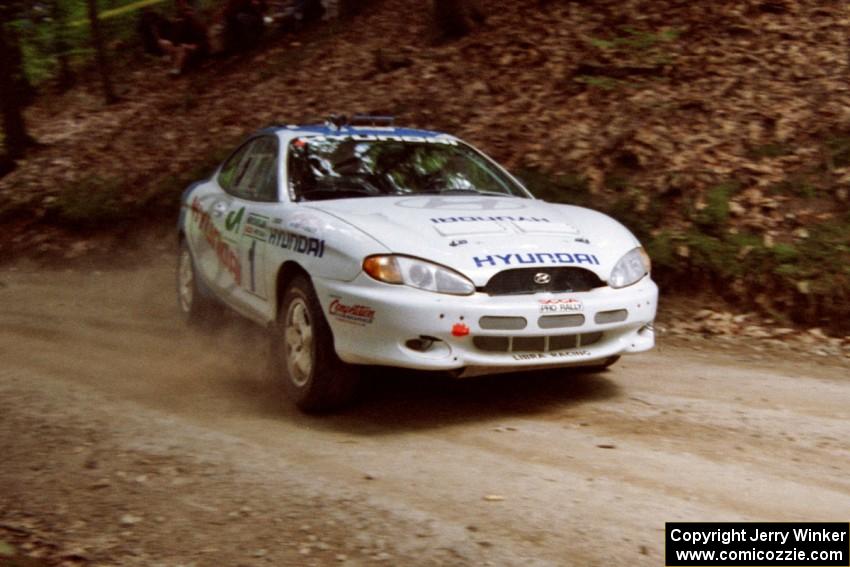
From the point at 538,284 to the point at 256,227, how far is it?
6.65ft

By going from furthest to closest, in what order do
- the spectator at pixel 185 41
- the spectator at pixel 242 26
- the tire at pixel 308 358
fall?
1. the spectator at pixel 185 41
2. the spectator at pixel 242 26
3. the tire at pixel 308 358

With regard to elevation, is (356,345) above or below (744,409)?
above

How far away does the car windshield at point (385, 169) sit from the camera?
644cm

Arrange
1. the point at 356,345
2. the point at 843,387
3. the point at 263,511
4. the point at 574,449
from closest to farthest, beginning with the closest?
1. the point at 263,511
2. the point at 574,449
3. the point at 356,345
4. the point at 843,387

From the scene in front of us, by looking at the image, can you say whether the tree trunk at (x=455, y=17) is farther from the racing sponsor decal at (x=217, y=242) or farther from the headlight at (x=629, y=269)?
the headlight at (x=629, y=269)

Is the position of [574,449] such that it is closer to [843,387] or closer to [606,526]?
[606,526]

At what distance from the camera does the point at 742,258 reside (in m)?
8.19

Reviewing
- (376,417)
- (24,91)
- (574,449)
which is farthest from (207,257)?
(24,91)

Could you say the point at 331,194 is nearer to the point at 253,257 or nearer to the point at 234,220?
the point at 253,257

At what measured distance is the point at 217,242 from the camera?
7270 mm

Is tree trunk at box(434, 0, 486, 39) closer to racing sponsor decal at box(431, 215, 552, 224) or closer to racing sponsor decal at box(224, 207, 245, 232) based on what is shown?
racing sponsor decal at box(224, 207, 245, 232)

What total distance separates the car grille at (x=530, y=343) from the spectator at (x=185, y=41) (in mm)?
12519

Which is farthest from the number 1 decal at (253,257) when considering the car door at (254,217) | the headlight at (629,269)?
the headlight at (629,269)

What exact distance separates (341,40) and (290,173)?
29.5ft
